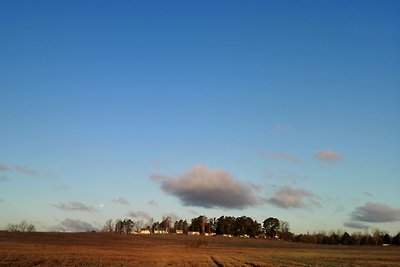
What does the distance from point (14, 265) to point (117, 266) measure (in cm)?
957

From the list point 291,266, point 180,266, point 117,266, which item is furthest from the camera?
point 291,266

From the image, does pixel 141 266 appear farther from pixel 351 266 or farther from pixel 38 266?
pixel 351 266

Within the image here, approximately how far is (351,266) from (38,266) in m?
36.7

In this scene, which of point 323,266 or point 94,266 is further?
point 323,266

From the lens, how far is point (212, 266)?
5291 centimetres

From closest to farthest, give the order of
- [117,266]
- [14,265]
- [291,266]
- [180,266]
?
[14,265] → [117,266] → [180,266] → [291,266]

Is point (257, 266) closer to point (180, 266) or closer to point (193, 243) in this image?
point (180, 266)

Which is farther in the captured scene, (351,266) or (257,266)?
(351,266)

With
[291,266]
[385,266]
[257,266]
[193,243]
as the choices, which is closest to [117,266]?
[257,266]

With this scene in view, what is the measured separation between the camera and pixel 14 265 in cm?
4566

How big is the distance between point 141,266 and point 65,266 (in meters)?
7.70

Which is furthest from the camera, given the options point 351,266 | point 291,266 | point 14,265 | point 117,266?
point 351,266

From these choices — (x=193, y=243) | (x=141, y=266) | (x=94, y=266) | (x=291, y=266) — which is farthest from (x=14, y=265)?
(x=193, y=243)

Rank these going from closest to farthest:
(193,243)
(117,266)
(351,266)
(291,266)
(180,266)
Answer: (117,266) → (180,266) → (291,266) → (351,266) → (193,243)
